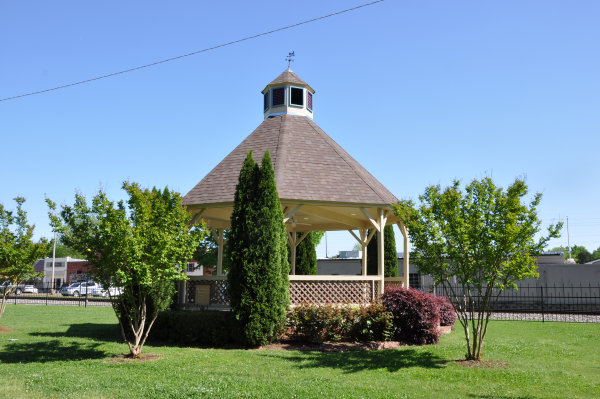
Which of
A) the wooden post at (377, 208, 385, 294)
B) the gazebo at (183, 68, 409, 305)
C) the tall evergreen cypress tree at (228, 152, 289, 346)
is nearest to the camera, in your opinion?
the tall evergreen cypress tree at (228, 152, 289, 346)

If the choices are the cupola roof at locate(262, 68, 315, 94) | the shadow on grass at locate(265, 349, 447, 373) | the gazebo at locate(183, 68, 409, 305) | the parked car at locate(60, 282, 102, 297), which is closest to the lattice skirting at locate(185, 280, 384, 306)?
the gazebo at locate(183, 68, 409, 305)

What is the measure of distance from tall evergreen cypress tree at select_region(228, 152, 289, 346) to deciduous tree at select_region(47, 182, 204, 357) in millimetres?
1620

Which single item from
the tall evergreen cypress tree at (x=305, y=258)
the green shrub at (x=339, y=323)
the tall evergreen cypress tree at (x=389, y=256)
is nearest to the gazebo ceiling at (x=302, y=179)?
the green shrub at (x=339, y=323)

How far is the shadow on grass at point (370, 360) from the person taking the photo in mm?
10039

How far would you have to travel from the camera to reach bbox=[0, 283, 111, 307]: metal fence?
3341cm

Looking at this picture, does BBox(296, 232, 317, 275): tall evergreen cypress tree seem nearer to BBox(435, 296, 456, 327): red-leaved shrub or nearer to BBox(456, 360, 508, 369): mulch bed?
BBox(435, 296, 456, 327): red-leaved shrub

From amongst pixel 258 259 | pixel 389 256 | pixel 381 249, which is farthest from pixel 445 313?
pixel 258 259

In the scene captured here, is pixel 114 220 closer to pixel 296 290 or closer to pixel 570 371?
pixel 296 290

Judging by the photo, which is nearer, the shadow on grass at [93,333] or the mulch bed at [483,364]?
the mulch bed at [483,364]

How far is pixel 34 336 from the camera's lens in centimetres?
1455

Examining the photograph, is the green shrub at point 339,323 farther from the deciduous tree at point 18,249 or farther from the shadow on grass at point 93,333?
the deciduous tree at point 18,249

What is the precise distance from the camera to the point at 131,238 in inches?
405

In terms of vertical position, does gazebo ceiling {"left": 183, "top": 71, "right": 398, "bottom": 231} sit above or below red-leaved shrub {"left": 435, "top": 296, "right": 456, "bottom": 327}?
above

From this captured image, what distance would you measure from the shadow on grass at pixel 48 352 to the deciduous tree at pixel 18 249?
378 cm
